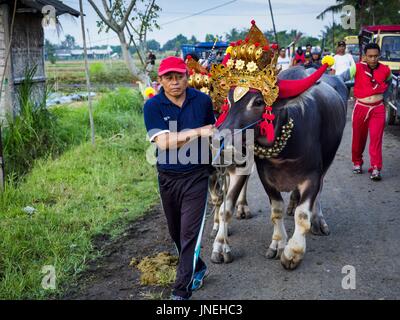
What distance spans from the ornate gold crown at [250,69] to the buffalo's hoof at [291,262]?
1371mm

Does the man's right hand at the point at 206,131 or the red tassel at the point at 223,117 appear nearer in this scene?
the man's right hand at the point at 206,131

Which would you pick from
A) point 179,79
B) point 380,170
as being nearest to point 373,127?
point 380,170

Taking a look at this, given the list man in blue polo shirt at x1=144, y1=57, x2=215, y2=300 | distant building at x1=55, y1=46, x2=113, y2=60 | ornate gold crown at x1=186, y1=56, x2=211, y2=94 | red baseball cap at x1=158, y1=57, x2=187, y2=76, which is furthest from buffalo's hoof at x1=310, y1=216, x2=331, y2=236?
distant building at x1=55, y1=46, x2=113, y2=60

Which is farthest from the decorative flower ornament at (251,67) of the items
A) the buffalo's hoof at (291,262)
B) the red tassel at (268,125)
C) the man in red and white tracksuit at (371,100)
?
the man in red and white tracksuit at (371,100)

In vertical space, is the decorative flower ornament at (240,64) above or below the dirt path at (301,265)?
above

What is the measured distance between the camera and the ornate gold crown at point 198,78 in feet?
17.5

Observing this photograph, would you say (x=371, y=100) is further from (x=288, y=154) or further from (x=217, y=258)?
(x=217, y=258)

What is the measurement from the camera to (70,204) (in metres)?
6.34

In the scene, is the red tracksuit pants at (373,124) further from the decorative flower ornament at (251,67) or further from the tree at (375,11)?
the tree at (375,11)

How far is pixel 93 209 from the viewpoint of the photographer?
6238 millimetres

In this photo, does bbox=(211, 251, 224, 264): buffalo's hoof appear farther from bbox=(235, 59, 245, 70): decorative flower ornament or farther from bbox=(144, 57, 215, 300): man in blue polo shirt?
bbox=(235, 59, 245, 70): decorative flower ornament

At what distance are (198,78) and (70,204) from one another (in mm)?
2336

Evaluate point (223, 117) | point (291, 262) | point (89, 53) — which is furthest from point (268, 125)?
point (89, 53)
